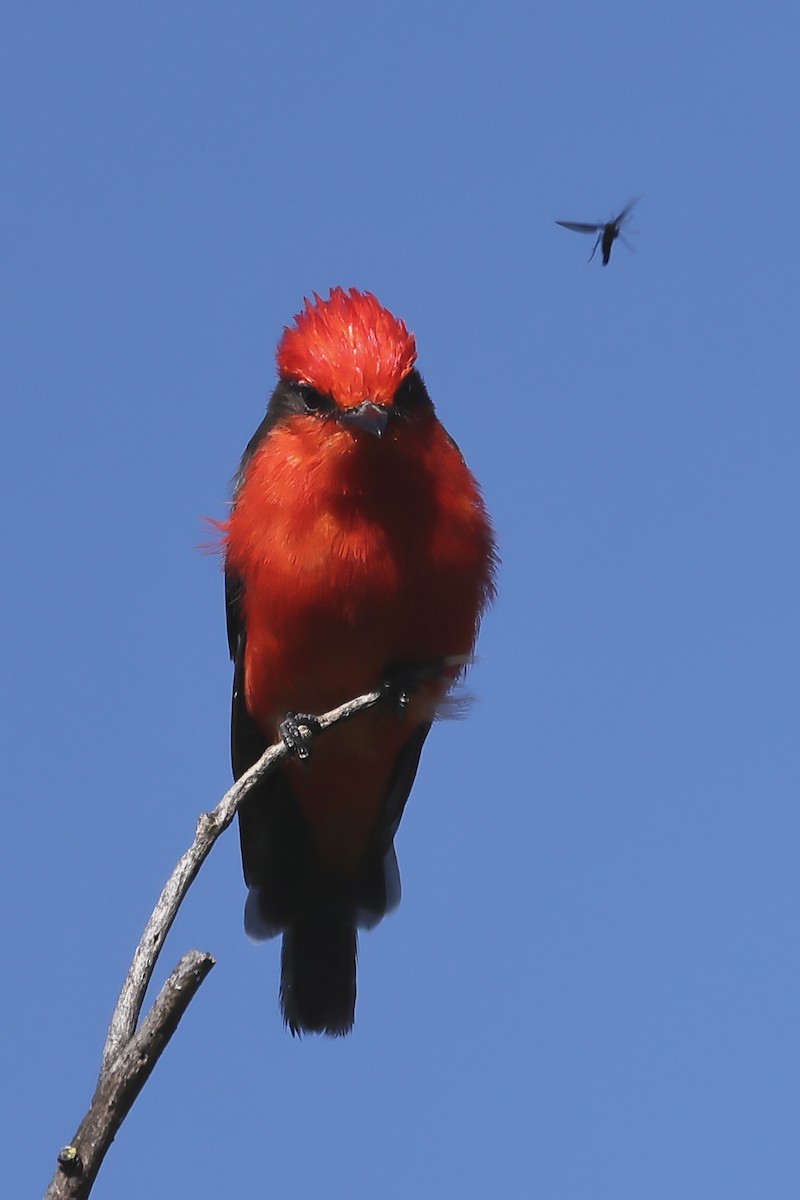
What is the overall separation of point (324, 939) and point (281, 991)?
33 cm

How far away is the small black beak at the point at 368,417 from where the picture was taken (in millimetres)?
6285

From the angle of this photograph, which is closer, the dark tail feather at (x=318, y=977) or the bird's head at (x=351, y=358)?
the bird's head at (x=351, y=358)

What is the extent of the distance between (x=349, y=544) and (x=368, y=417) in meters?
0.54

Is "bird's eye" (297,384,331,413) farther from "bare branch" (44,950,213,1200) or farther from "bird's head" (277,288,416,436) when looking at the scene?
"bare branch" (44,950,213,1200)

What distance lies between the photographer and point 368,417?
6.34 metres

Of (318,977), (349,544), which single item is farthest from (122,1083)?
(318,977)

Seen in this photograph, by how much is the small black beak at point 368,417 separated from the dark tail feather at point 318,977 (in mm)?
2789

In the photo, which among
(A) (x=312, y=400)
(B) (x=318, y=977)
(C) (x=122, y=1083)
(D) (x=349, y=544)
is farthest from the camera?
(B) (x=318, y=977)

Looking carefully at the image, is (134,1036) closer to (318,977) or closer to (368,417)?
(368,417)

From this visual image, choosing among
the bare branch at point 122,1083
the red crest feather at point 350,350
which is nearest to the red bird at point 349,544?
the red crest feather at point 350,350

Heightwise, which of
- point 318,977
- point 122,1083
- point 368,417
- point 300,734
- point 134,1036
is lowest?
point 122,1083

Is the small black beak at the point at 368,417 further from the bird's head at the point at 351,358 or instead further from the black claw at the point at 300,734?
the black claw at the point at 300,734

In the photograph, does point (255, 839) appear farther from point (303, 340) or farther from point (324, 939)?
point (303, 340)

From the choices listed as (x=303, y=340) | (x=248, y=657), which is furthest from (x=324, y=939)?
(x=303, y=340)
